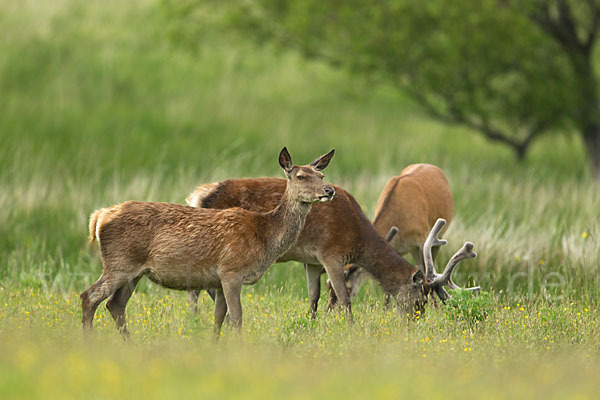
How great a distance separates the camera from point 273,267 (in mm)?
10703

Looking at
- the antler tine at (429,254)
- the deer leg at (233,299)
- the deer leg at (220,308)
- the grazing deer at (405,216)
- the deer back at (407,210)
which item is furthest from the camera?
the deer back at (407,210)

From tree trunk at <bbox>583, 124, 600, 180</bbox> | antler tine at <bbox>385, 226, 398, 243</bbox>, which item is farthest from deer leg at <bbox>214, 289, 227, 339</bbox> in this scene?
tree trunk at <bbox>583, 124, 600, 180</bbox>

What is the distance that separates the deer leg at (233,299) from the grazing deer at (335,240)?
4.56 feet

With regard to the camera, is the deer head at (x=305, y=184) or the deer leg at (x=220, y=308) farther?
the deer leg at (x=220, y=308)

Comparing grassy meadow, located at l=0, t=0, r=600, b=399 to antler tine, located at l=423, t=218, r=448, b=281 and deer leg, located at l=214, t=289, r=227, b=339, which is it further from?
antler tine, located at l=423, t=218, r=448, b=281

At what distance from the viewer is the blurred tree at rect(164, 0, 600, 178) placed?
17.9m

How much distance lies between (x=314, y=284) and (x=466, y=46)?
10.6 meters

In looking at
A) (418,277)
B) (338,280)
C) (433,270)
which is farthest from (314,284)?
(433,270)

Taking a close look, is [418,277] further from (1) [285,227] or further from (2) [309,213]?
(1) [285,227]

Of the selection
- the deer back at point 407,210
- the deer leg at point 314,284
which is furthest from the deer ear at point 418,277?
the deer back at point 407,210

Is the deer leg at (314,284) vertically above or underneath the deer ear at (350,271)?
underneath

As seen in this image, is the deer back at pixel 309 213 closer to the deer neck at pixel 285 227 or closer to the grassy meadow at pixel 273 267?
the grassy meadow at pixel 273 267

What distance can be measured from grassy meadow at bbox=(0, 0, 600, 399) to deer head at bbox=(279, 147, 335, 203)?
1036 millimetres

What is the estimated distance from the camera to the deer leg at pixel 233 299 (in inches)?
283
